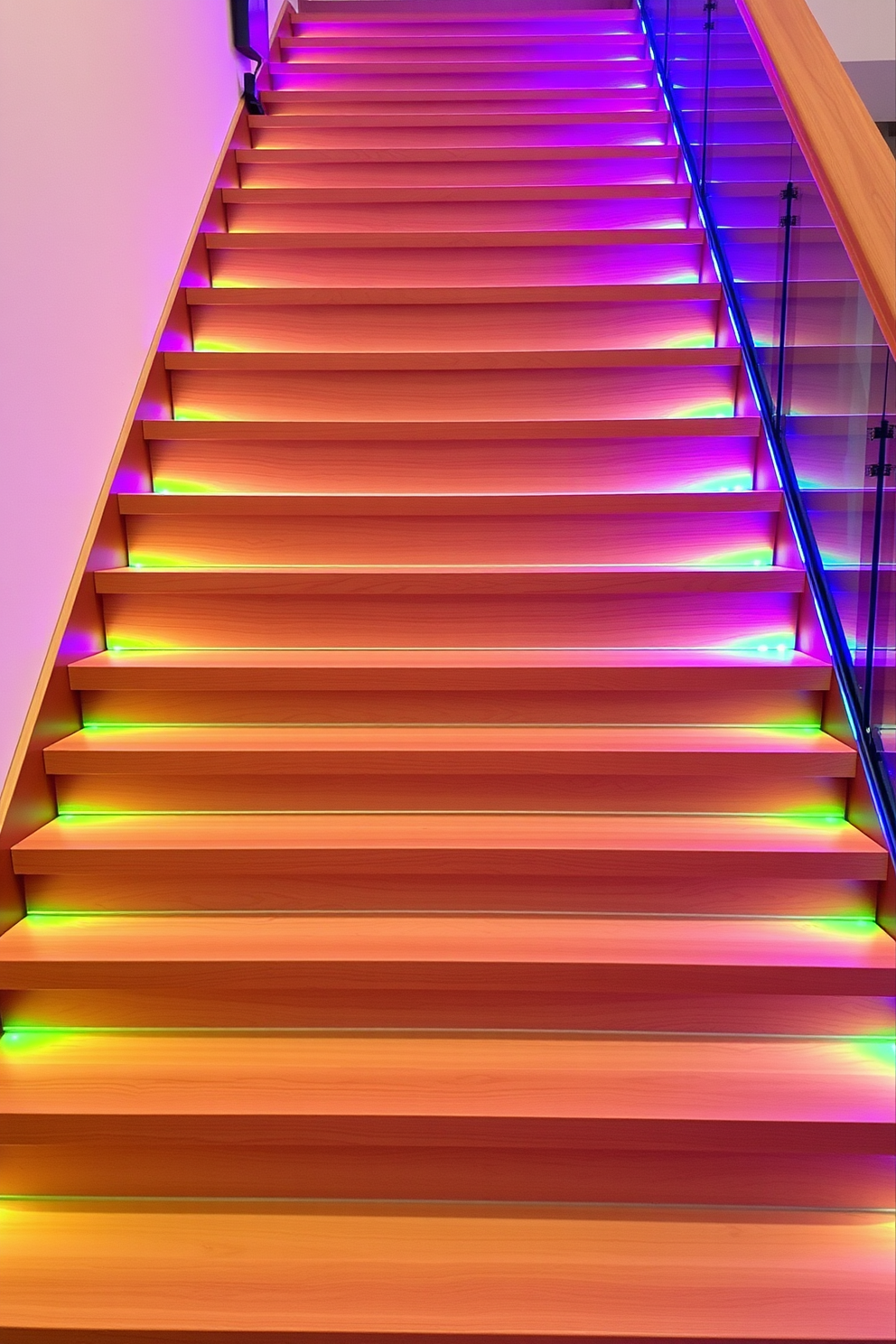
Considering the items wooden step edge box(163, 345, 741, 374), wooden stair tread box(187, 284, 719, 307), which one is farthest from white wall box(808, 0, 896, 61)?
wooden step edge box(163, 345, 741, 374)

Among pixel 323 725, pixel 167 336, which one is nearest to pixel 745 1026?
pixel 323 725

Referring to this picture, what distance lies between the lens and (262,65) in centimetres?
424

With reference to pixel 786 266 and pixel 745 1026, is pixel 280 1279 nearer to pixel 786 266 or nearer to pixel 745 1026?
pixel 745 1026

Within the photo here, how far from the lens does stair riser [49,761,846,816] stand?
84.8 inches

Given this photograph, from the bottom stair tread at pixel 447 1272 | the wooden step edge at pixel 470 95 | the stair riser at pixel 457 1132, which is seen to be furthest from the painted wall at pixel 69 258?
the wooden step edge at pixel 470 95

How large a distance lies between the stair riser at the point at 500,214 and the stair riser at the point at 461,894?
2367mm

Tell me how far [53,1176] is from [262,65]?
4124 millimetres

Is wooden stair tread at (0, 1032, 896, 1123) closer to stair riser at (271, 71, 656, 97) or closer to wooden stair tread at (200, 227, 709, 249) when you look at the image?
wooden stair tread at (200, 227, 709, 249)

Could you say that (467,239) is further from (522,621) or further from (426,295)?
(522,621)

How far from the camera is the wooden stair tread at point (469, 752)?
214 centimetres

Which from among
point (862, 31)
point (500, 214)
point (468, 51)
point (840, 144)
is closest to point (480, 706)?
point (840, 144)

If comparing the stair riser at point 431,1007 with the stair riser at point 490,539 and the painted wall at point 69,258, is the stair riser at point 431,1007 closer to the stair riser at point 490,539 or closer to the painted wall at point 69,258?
the painted wall at point 69,258

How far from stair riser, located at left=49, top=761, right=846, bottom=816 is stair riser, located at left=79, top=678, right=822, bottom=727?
186 mm

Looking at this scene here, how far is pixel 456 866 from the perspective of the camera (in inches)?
79.1
